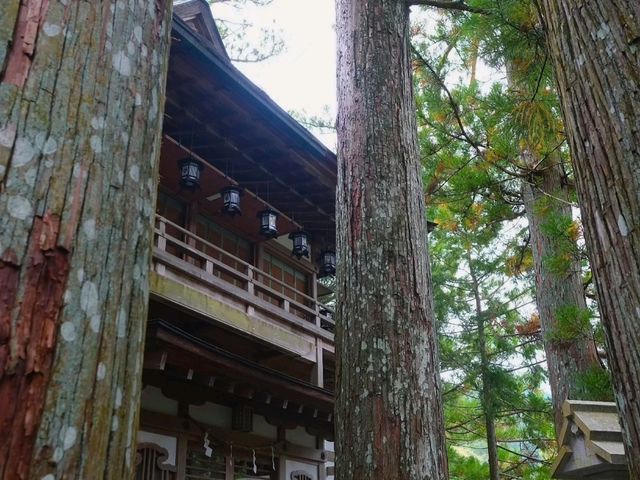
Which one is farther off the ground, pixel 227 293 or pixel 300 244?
pixel 300 244

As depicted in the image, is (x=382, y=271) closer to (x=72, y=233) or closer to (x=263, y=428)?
(x=72, y=233)

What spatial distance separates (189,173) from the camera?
7.75 m

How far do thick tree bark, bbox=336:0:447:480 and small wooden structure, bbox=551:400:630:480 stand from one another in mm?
1203

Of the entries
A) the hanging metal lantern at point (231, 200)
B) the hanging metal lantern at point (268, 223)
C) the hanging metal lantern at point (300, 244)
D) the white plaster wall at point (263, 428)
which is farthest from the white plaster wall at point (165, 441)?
the hanging metal lantern at point (300, 244)

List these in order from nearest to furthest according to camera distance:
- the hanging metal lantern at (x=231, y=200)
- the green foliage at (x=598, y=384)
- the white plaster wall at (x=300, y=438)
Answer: the green foliage at (x=598, y=384) → the hanging metal lantern at (x=231, y=200) → the white plaster wall at (x=300, y=438)

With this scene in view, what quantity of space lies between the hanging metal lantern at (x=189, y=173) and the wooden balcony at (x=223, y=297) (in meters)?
0.60

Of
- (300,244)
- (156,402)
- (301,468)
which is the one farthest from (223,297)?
(301,468)

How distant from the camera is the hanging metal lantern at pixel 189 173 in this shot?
7.73 m

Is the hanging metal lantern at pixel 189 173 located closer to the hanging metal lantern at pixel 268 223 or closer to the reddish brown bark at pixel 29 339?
the hanging metal lantern at pixel 268 223

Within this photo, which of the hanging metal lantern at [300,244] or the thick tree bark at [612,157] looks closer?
the thick tree bark at [612,157]

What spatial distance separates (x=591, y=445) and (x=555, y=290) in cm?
428

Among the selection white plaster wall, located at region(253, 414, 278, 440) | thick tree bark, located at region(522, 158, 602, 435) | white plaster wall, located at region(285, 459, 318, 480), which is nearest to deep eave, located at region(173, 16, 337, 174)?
thick tree bark, located at region(522, 158, 602, 435)

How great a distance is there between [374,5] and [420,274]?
2271 mm

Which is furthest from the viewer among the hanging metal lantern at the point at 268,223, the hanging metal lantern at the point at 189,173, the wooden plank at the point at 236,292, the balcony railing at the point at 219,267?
the hanging metal lantern at the point at 268,223
